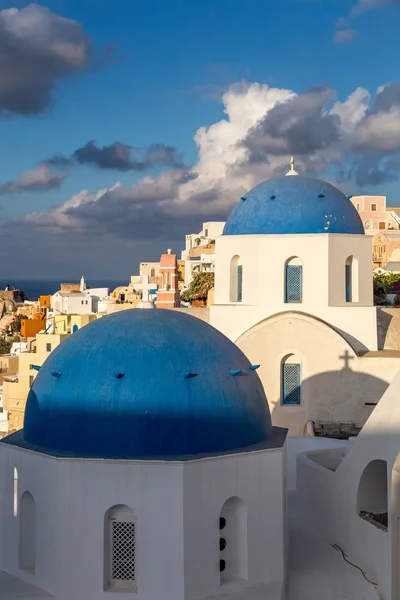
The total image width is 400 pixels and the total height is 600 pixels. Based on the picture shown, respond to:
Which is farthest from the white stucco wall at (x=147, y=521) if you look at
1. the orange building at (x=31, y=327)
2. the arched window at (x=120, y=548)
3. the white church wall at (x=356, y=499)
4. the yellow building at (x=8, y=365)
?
the orange building at (x=31, y=327)

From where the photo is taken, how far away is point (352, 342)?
65.1ft

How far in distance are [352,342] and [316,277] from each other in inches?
71.2

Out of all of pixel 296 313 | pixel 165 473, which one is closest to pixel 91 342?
pixel 165 473

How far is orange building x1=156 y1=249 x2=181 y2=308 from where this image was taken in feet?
92.1

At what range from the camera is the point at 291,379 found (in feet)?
63.3

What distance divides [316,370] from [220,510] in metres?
8.81

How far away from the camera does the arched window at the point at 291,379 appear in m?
19.2

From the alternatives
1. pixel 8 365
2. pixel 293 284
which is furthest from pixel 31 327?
pixel 293 284

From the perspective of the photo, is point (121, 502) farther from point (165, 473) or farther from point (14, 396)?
point (14, 396)

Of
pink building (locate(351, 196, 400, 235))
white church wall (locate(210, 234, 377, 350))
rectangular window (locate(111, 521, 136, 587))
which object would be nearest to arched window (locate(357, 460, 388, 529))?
Result: rectangular window (locate(111, 521, 136, 587))

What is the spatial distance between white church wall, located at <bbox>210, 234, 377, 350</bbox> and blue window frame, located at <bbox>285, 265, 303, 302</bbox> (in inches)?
4.0

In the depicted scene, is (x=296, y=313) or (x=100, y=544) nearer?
(x=100, y=544)

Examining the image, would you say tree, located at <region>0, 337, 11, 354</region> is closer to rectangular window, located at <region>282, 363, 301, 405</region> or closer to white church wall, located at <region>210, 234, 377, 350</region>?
white church wall, located at <region>210, 234, 377, 350</region>

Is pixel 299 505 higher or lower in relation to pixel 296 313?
lower
